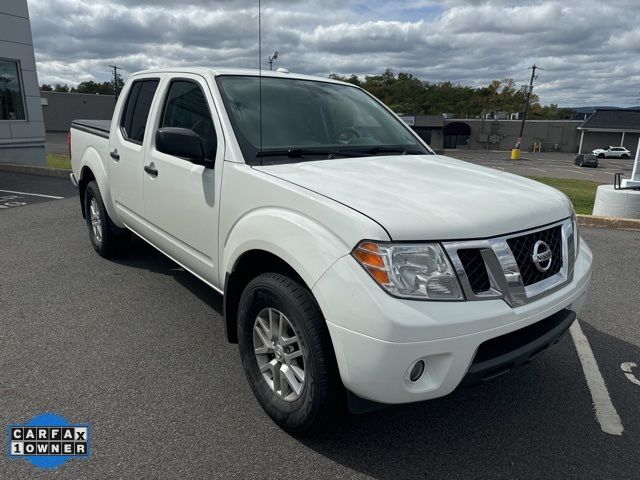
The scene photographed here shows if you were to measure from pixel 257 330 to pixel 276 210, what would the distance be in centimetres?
69

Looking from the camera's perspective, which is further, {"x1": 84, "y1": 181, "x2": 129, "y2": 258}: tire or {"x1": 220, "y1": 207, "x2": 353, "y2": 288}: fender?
{"x1": 84, "y1": 181, "x2": 129, "y2": 258}: tire

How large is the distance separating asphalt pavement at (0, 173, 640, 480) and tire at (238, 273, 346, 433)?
0.18 metres

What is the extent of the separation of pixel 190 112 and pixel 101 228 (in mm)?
2322

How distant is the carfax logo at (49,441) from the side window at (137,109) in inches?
90.6

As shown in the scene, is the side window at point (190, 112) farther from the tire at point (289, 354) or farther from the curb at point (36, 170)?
the curb at point (36, 170)

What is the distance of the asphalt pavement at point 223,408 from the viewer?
91.6 inches

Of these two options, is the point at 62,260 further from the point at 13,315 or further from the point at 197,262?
the point at 197,262

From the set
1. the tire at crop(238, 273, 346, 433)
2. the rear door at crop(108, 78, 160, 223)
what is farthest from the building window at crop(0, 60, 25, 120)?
the tire at crop(238, 273, 346, 433)

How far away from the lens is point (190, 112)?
11.2 feet

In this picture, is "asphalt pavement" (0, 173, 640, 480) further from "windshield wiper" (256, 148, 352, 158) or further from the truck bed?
the truck bed

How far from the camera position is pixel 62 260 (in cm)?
530

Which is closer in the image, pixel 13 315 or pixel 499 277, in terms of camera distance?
pixel 499 277

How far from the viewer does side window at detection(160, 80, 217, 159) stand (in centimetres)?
310

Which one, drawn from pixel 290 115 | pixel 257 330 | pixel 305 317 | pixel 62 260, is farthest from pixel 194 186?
pixel 62 260
